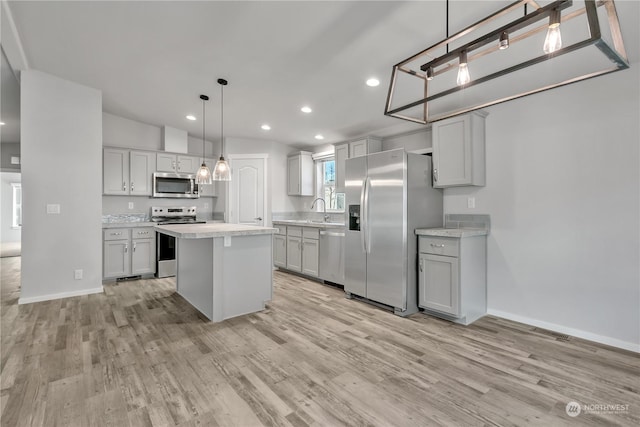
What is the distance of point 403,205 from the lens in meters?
3.22

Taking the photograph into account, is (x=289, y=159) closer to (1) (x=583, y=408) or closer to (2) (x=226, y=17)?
(2) (x=226, y=17)

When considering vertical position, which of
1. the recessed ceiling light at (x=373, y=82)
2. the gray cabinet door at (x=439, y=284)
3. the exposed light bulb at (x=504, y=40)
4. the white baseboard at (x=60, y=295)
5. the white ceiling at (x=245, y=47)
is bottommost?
the white baseboard at (x=60, y=295)

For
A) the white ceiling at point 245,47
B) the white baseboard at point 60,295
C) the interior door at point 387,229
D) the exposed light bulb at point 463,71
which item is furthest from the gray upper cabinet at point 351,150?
the white baseboard at point 60,295

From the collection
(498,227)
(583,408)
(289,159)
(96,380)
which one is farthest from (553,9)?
(289,159)

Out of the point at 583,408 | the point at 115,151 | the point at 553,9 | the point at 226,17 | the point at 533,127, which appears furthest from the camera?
the point at 115,151

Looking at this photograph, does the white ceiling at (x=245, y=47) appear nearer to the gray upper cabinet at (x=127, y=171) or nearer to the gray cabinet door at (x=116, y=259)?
the gray upper cabinet at (x=127, y=171)

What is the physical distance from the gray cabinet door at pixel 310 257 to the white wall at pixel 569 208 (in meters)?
2.29

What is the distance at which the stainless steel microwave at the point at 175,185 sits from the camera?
514cm

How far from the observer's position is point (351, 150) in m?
4.72

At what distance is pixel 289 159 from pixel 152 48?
3.32 meters

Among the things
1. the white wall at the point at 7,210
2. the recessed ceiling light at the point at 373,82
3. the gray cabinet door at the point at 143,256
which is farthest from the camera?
the white wall at the point at 7,210

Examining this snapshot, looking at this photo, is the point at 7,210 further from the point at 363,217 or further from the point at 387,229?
the point at 387,229

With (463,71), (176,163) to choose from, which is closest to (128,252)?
(176,163)

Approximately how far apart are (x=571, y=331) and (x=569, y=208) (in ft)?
3.67
